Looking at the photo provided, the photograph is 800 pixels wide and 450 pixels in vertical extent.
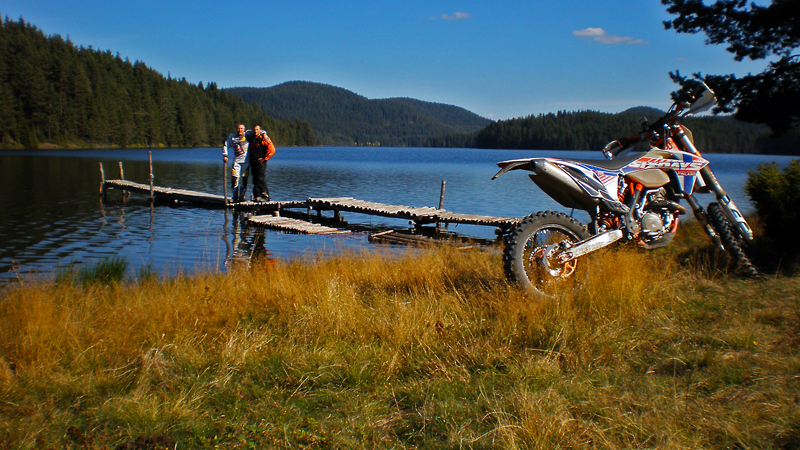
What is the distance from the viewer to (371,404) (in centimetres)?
285

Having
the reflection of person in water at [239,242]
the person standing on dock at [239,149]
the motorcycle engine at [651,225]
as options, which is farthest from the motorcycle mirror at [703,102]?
the person standing on dock at [239,149]

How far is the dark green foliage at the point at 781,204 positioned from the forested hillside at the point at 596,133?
4858 inches

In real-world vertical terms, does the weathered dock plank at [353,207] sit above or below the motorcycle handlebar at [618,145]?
below

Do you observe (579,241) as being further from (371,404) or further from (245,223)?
(245,223)

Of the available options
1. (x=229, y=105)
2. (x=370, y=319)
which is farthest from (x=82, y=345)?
(x=229, y=105)

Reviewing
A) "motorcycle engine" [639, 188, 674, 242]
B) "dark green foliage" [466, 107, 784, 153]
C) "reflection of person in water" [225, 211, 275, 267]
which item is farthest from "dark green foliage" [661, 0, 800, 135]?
"dark green foliage" [466, 107, 784, 153]

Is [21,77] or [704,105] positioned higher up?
[21,77]

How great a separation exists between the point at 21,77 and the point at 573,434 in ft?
392

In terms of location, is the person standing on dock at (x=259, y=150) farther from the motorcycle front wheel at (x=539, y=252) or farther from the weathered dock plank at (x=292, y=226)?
the motorcycle front wheel at (x=539, y=252)

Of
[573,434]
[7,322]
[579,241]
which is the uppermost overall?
[579,241]

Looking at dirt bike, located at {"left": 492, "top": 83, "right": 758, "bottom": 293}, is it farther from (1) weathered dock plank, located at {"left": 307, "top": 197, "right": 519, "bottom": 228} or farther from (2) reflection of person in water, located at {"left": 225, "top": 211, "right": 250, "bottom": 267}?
(1) weathered dock plank, located at {"left": 307, "top": 197, "right": 519, "bottom": 228}

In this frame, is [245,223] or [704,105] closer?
[704,105]

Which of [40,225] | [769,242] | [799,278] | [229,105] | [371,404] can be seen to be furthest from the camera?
[229,105]

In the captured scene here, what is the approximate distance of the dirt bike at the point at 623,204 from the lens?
4375mm
